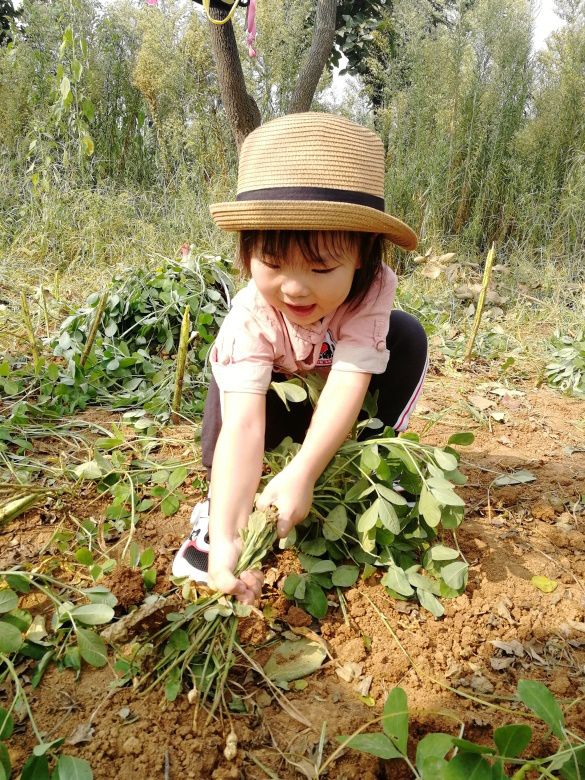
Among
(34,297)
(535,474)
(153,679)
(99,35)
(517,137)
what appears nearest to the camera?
(153,679)

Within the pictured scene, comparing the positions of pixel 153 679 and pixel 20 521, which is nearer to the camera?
pixel 153 679

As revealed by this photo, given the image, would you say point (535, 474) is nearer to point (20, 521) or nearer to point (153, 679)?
point (153, 679)

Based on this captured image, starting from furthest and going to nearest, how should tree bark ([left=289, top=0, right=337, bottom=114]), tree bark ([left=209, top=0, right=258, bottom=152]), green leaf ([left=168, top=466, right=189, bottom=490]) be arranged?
tree bark ([left=289, top=0, right=337, bottom=114]), tree bark ([left=209, top=0, right=258, bottom=152]), green leaf ([left=168, top=466, right=189, bottom=490])

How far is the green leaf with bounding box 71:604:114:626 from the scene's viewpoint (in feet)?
3.69

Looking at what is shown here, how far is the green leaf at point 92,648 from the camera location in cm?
108

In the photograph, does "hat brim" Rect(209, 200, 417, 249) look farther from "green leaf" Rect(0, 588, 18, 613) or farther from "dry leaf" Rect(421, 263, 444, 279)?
"dry leaf" Rect(421, 263, 444, 279)

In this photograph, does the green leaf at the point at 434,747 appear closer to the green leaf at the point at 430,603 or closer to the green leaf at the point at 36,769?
the green leaf at the point at 430,603

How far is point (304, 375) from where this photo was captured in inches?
62.1

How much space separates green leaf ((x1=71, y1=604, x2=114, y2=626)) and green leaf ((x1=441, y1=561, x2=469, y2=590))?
0.68m

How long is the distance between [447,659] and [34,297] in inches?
114

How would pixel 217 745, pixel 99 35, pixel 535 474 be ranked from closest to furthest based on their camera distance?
pixel 217 745 → pixel 535 474 → pixel 99 35

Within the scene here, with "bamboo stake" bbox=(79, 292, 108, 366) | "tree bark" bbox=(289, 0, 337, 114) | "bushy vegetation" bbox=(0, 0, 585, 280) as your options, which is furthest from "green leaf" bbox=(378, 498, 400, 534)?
"tree bark" bbox=(289, 0, 337, 114)

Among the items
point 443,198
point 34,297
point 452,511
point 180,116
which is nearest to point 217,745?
point 452,511

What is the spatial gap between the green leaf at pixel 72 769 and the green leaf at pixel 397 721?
1.43 feet
